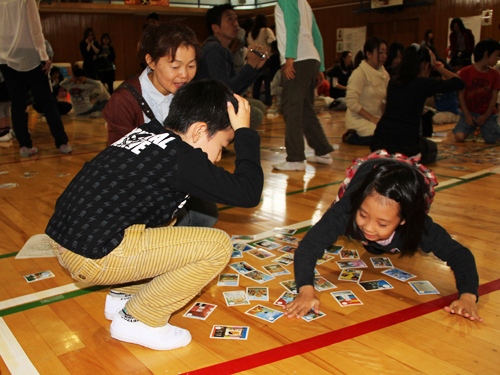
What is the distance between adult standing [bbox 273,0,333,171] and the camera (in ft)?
11.5

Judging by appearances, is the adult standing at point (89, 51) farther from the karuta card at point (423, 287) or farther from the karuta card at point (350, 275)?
the karuta card at point (423, 287)

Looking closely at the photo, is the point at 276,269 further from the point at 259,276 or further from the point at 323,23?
the point at 323,23

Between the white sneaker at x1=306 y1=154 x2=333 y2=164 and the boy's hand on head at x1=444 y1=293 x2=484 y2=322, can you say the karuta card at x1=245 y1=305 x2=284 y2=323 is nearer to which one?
the boy's hand on head at x1=444 y1=293 x2=484 y2=322

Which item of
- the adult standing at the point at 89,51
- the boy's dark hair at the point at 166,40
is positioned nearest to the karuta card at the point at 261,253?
the boy's dark hair at the point at 166,40

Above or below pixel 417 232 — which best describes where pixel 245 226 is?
below

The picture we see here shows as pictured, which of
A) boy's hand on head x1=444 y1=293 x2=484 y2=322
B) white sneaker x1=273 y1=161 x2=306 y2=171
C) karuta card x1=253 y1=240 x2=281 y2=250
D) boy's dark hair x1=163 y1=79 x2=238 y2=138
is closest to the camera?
boy's dark hair x1=163 y1=79 x2=238 y2=138

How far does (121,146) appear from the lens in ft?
4.44

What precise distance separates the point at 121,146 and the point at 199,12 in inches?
572

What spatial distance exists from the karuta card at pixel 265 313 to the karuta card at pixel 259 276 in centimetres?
20

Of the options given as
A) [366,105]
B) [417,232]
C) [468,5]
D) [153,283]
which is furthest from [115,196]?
[468,5]

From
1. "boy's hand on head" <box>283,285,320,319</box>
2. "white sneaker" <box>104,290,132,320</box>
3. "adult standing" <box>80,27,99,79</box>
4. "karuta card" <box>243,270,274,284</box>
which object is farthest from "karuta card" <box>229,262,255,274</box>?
"adult standing" <box>80,27,99,79</box>

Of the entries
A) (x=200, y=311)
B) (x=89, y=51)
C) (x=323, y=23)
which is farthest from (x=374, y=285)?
(x=323, y=23)

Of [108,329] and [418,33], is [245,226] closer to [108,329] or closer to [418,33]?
[108,329]

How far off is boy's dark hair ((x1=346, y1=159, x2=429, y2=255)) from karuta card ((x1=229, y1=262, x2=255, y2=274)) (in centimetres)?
47
